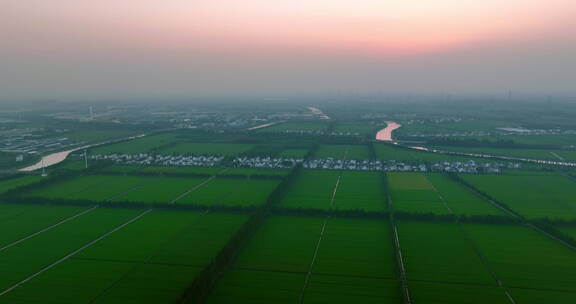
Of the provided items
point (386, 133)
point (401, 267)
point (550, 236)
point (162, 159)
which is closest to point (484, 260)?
point (401, 267)

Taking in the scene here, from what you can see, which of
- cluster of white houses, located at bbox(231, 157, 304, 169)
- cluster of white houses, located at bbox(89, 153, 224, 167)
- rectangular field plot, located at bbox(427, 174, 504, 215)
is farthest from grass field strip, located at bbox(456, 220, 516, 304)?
cluster of white houses, located at bbox(89, 153, 224, 167)

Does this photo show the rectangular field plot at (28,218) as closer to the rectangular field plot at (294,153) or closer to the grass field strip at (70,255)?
the grass field strip at (70,255)

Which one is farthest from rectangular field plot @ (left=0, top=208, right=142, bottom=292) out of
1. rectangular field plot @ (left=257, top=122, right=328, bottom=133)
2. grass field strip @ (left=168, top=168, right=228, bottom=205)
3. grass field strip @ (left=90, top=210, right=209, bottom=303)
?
rectangular field plot @ (left=257, top=122, right=328, bottom=133)

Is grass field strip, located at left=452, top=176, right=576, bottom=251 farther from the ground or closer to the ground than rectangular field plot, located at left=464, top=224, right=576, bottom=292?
farther from the ground

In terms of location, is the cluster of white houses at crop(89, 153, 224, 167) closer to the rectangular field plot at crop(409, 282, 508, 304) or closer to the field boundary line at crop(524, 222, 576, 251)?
the rectangular field plot at crop(409, 282, 508, 304)

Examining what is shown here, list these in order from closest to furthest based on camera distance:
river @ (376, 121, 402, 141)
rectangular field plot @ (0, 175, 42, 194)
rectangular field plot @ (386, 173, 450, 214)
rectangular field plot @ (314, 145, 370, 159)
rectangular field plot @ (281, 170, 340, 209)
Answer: rectangular field plot @ (386, 173, 450, 214) → rectangular field plot @ (281, 170, 340, 209) → rectangular field plot @ (0, 175, 42, 194) → rectangular field plot @ (314, 145, 370, 159) → river @ (376, 121, 402, 141)

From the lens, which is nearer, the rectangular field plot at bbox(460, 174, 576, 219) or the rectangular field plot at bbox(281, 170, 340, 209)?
the rectangular field plot at bbox(460, 174, 576, 219)

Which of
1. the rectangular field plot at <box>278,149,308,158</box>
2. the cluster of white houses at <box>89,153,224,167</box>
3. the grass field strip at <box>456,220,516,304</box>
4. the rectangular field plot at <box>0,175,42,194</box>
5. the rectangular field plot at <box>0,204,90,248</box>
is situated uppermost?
the rectangular field plot at <box>278,149,308,158</box>

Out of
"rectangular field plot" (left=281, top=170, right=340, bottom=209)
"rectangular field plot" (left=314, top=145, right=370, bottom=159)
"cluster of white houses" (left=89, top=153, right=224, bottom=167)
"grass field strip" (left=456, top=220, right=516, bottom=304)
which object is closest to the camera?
"grass field strip" (left=456, top=220, right=516, bottom=304)
